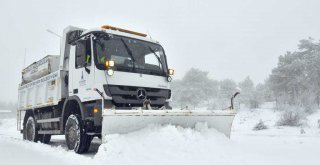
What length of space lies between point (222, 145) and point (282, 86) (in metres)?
37.9

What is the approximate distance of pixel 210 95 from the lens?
54.1m

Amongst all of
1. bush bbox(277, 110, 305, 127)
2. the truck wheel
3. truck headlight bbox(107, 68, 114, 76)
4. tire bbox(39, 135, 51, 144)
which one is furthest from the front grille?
bush bbox(277, 110, 305, 127)

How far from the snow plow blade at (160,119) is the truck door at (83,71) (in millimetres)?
1125

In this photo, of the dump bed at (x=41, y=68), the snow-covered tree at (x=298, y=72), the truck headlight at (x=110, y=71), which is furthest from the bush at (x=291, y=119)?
the snow-covered tree at (x=298, y=72)

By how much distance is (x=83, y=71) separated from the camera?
7.73 meters

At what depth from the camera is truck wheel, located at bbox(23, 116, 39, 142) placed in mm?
11031

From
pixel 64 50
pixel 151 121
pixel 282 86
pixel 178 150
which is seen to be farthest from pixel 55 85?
pixel 282 86

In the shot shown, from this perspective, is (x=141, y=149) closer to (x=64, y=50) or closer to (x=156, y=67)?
(x=156, y=67)

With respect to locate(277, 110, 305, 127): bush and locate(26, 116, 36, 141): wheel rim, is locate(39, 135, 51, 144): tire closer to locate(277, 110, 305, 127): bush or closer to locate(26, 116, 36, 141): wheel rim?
locate(26, 116, 36, 141): wheel rim

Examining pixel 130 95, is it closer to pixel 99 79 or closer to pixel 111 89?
pixel 111 89

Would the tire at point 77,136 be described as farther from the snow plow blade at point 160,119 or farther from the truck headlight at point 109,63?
the truck headlight at point 109,63

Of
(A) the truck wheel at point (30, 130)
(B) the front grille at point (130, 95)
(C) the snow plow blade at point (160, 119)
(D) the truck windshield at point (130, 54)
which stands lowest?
(A) the truck wheel at point (30, 130)

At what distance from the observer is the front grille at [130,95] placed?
23.0 ft

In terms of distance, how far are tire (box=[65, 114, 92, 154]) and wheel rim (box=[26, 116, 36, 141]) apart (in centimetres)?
371
